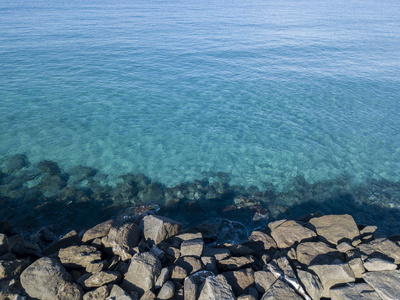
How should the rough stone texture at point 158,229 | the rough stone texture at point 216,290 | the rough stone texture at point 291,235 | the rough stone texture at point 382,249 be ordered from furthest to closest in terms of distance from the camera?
1. the rough stone texture at point 291,235
2. the rough stone texture at point 158,229
3. the rough stone texture at point 382,249
4. the rough stone texture at point 216,290

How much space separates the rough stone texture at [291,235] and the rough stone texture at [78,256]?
8.20 meters

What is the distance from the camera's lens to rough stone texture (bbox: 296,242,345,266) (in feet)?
36.4

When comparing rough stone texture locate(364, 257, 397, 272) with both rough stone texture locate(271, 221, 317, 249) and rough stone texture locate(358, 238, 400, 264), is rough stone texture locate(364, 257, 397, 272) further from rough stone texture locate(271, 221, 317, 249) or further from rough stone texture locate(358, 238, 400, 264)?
rough stone texture locate(271, 221, 317, 249)

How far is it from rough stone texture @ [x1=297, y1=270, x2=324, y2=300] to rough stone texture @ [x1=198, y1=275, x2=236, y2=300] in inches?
108

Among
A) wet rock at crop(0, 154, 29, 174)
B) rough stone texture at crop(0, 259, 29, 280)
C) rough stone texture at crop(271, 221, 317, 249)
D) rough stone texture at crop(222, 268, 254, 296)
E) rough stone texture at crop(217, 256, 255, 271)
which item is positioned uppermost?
rough stone texture at crop(0, 259, 29, 280)

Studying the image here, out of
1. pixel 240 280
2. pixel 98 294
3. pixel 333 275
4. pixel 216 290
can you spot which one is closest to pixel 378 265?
pixel 333 275

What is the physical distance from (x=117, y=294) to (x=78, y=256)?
2.70 m

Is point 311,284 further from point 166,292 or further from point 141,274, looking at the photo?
point 141,274

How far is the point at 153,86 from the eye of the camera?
102 feet

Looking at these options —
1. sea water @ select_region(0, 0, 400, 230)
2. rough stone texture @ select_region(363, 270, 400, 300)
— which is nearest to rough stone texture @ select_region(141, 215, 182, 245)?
sea water @ select_region(0, 0, 400, 230)

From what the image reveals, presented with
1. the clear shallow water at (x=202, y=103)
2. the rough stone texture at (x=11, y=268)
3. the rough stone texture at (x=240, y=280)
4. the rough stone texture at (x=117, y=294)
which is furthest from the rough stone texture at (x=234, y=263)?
the clear shallow water at (x=202, y=103)

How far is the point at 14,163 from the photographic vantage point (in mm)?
18562

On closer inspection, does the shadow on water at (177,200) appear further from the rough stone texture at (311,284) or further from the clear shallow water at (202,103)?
the rough stone texture at (311,284)

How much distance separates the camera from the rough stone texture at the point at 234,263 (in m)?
10.8
